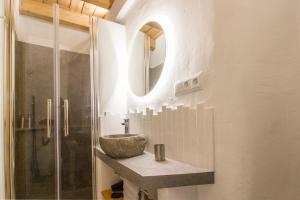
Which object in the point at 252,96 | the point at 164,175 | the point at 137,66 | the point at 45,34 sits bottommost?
the point at 164,175

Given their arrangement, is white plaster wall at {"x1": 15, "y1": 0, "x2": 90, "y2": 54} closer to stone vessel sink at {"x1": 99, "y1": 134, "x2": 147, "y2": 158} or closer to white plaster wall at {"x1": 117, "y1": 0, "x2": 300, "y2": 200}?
stone vessel sink at {"x1": 99, "y1": 134, "x2": 147, "y2": 158}

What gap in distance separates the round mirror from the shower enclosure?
642mm

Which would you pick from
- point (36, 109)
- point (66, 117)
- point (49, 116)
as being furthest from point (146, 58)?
point (36, 109)

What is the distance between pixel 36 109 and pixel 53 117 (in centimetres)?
25

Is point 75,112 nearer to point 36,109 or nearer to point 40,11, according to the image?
point 36,109

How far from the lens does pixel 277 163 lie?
1063 millimetres

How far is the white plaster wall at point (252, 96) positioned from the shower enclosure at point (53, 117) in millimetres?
1697

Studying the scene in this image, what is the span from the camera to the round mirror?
1.71 metres

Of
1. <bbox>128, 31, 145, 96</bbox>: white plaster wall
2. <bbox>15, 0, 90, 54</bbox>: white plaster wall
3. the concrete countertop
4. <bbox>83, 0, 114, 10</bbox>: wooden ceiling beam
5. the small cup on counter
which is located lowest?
the concrete countertop

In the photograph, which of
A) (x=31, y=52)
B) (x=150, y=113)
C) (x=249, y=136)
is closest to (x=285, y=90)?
(x=249, y=136)

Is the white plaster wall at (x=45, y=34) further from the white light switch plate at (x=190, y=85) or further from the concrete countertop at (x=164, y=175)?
the concrete countertop at (x=164, y=175)

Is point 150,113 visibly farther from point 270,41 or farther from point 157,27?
point 270,41

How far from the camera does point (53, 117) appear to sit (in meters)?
2.47

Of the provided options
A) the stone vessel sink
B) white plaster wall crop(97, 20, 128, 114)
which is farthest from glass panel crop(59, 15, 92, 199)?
the stone vessel sink
